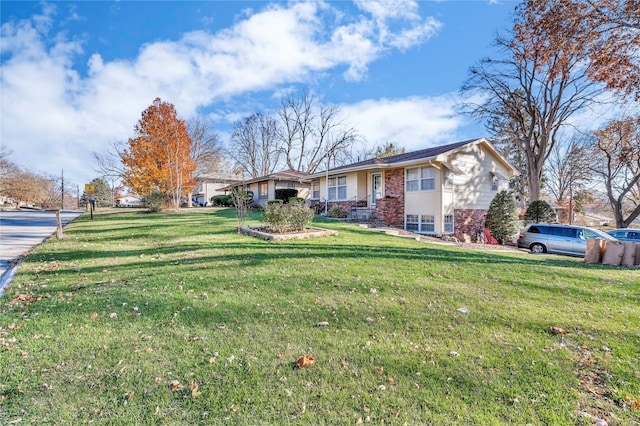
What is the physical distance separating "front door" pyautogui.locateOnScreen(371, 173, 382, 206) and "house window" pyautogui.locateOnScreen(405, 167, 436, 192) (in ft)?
6.08

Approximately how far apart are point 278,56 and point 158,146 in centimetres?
1312

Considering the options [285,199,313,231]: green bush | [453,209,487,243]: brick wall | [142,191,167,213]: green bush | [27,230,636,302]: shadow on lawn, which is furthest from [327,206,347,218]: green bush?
[142,191,167,213]: green bush

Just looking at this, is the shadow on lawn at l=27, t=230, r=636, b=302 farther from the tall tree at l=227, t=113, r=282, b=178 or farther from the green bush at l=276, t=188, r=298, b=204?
the tall tree at l=227, t=113, r=282, b=178

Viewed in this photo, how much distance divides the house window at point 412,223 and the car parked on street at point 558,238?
180 inches

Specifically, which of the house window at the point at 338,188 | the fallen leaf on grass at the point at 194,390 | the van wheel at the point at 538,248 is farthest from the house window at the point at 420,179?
the fallen leaf on grass at the point at 194,390

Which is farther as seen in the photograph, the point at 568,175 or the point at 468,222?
the point at 568,175

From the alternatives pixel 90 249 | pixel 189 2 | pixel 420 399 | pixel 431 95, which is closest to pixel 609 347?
pixel 420 399

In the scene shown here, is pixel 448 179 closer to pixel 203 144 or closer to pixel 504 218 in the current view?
pixel 504 218

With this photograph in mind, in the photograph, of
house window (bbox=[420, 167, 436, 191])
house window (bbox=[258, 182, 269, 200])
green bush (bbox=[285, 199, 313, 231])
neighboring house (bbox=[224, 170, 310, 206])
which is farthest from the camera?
house window (bbox=[258, 182, 269, 200])

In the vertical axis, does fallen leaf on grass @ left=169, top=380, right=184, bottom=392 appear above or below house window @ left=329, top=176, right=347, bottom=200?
below

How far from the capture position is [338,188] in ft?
65.0

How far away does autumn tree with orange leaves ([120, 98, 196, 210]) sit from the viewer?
67.6 feet

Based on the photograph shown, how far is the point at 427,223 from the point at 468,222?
8.50 feet

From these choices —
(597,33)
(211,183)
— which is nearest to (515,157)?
(597,33)
